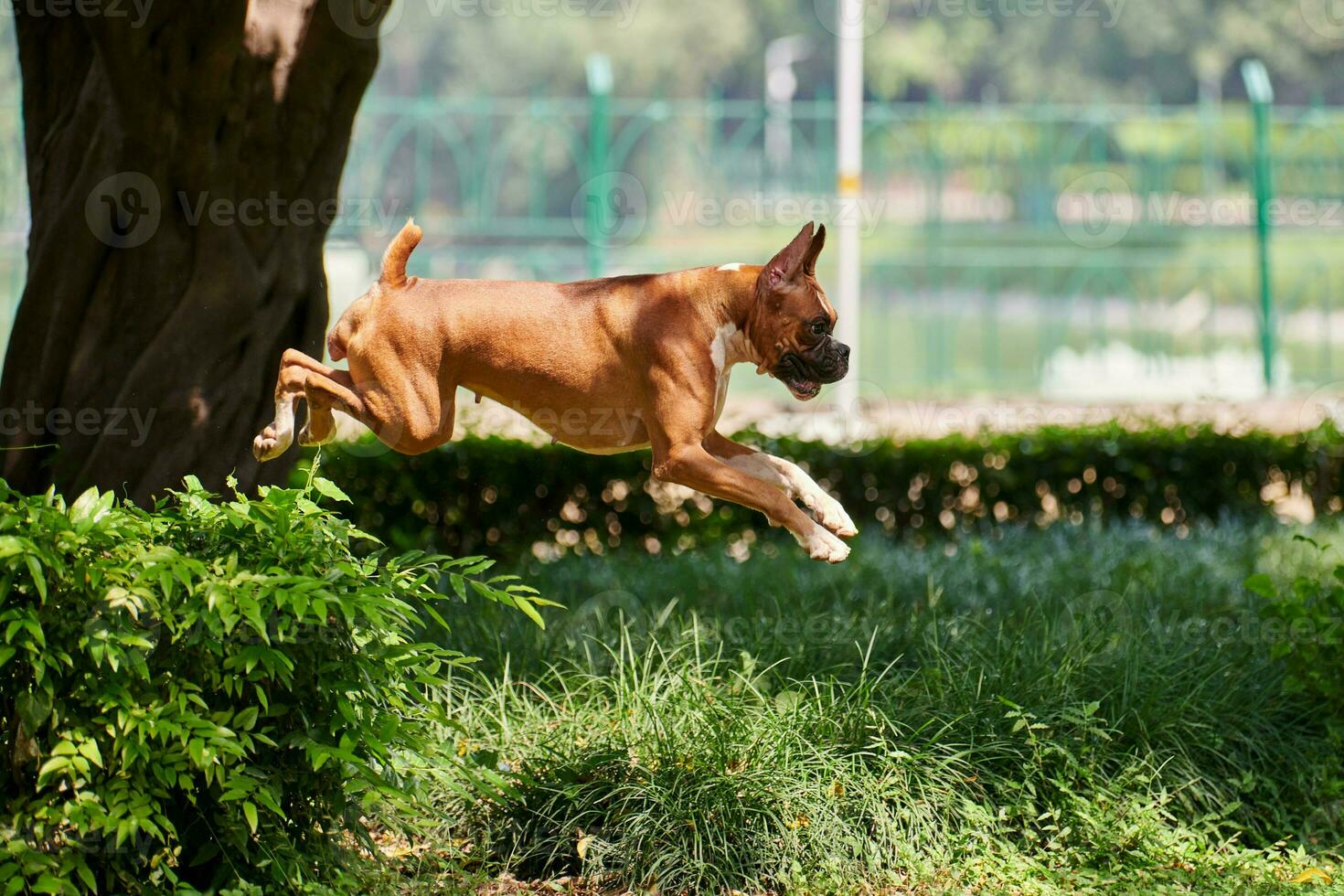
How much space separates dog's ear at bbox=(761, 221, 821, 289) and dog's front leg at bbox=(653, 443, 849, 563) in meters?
0.49

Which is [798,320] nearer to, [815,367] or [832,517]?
[815,367]

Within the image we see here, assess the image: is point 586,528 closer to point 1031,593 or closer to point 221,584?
point 1031,593

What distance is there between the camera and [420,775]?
4555 mm

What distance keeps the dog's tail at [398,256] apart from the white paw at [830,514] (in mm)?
1285

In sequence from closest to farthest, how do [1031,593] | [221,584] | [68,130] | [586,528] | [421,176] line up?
[221,584] → [68,130] → [1031,593] → [586,528] → [421,176]

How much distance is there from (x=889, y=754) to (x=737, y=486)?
4.83 ft

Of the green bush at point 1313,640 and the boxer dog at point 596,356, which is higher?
the boxer dog at point 596,356

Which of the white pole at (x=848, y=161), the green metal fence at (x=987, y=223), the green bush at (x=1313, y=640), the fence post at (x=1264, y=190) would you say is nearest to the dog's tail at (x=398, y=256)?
the green bush at (x=1313, y=640)

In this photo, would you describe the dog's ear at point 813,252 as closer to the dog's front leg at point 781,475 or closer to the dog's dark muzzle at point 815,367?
the dog's dark muzzle at point 815,367

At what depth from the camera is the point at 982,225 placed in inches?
766

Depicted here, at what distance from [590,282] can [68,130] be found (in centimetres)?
263

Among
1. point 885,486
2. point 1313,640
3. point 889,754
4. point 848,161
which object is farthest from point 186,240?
point 848,161

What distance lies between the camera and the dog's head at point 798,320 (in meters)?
3.77

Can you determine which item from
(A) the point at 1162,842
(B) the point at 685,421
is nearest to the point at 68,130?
(B) the point at 685,421
